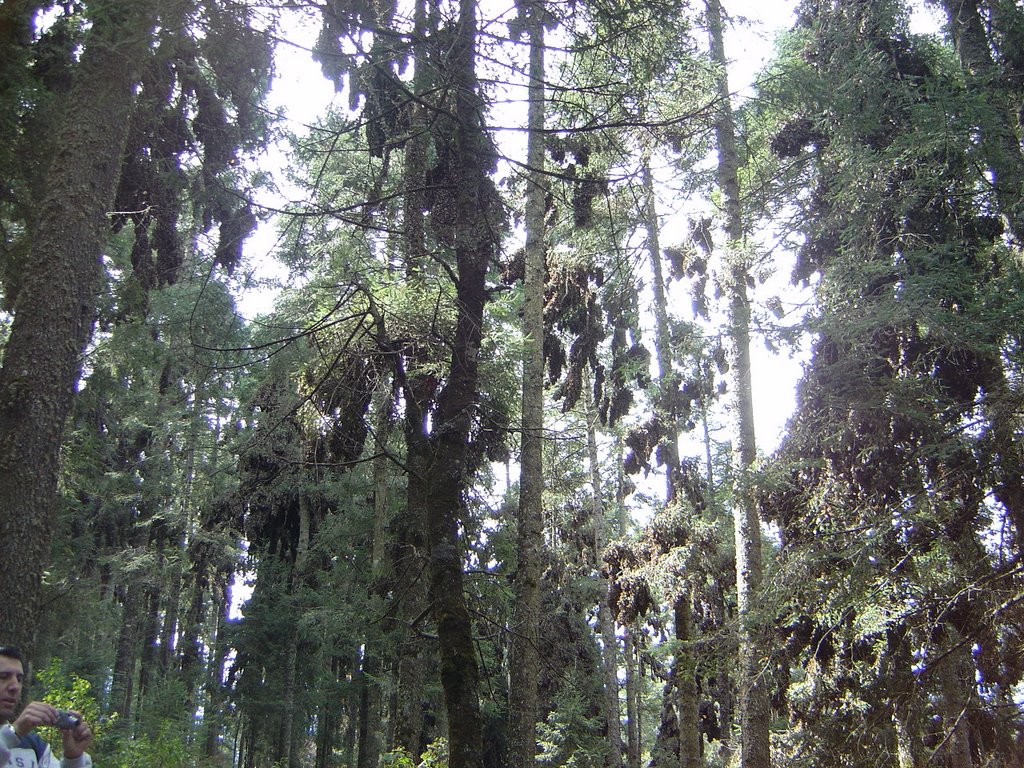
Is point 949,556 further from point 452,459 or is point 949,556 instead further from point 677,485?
point 677,485

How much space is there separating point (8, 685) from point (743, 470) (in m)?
7.91

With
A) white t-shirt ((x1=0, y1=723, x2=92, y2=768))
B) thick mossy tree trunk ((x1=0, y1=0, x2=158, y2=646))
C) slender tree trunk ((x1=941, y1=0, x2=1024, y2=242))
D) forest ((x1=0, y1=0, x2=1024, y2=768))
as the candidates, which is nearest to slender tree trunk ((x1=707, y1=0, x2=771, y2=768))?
forest ((x1=0, y1=0, x2=1024, y2=768))

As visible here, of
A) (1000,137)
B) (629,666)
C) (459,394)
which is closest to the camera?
(459,394)

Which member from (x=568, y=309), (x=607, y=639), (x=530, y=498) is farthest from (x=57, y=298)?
(x=607, y=639)

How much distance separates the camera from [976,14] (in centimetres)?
1220

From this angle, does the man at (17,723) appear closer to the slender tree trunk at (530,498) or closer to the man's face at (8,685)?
the man's face at (8,685)

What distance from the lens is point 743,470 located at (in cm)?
946

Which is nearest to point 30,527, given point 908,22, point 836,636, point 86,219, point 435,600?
point 86,219

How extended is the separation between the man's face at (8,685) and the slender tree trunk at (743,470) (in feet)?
21.0

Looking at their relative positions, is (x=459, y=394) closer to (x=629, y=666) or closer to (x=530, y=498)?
(x=530, y=498)

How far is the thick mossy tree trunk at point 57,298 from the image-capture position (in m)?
6.22

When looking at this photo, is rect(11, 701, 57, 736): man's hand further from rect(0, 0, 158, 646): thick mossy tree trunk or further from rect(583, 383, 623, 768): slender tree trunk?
rect(583, 383, 623, 768): slender tree trunk

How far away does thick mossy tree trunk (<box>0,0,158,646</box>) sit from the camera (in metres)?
6.22

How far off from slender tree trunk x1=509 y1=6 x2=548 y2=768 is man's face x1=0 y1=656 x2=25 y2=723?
18.2 feet
